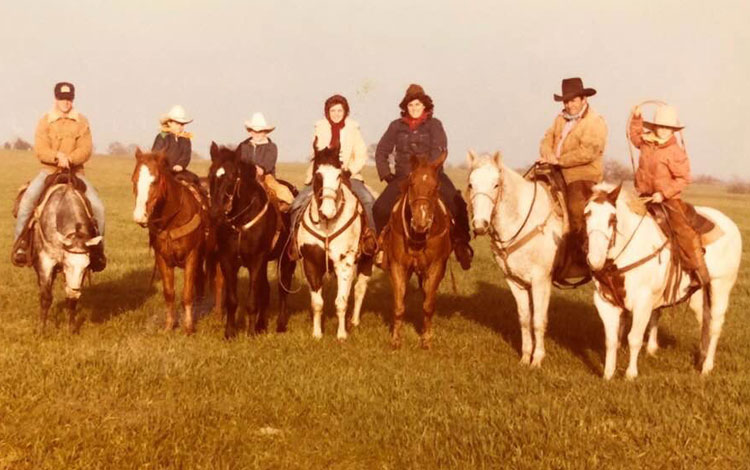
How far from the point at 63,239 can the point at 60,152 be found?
1.59 meters

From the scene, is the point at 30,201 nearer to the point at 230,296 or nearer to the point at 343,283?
the point at 230,296

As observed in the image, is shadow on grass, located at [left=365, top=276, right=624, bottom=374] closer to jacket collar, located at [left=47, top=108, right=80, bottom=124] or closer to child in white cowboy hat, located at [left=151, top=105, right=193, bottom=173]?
child in white cowboy hat, located at [left=151, top=105, right=193, bottom=173]

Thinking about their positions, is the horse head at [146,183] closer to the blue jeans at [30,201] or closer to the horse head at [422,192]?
the blue jeans at [30,201]

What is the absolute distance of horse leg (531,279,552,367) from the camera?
8570 millimetres

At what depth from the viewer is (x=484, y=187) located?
7902 millimetres

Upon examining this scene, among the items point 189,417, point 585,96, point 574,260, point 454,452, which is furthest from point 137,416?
point 585,96

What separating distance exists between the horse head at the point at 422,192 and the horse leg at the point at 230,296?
3.02 metres

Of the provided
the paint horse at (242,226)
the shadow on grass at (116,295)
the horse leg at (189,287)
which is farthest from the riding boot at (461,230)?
the shadow on grass at (116,295)

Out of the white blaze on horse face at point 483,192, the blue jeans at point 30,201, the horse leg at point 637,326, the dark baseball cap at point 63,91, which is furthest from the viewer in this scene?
the dark baseball cap at point 63,91

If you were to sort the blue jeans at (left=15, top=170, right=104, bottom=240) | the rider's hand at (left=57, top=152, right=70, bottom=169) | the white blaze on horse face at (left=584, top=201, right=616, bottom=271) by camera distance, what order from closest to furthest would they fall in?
the white blaze on horse face at (left=584, top=201, right=616, bottom=271) < the blue jeans at (left=15, top=170, right=104, bottom=240) < the rider's hand at (left=57, top=152, right=70, bottom=169)

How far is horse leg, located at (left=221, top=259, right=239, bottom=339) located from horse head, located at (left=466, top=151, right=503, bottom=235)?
3.92 metres

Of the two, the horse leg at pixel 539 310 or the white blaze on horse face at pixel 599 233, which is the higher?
the white blaze on horse face at pixel 599 233

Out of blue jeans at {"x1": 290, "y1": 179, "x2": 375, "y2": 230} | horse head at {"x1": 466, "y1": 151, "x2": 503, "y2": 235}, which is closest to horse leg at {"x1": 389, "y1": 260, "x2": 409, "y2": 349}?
blue jeans at {"x1": 290, "y1": 179, "x2": 375, "y2": 230}

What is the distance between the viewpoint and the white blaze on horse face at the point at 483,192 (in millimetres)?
7848
